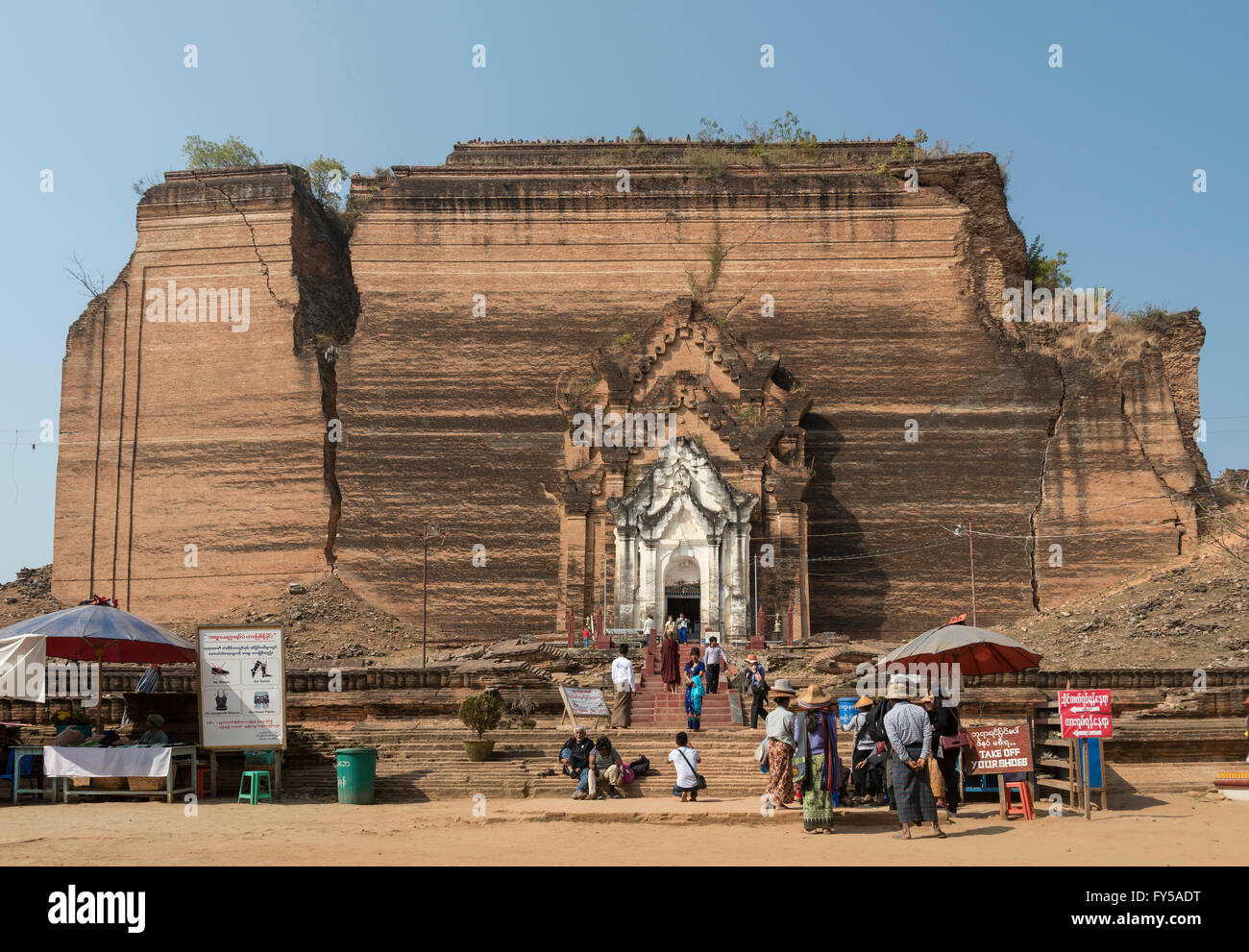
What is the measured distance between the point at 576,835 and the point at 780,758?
240cm

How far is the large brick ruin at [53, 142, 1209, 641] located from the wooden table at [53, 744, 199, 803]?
15.5 meters

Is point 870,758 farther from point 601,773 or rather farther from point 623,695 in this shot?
point 623,695

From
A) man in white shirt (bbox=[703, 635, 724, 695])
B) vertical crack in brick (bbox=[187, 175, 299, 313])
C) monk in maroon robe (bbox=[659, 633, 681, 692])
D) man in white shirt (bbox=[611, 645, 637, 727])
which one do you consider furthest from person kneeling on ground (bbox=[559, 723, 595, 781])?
vertical crack in brick (bbox=[187, 175, 299, 313])

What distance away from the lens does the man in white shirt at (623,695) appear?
19.6m

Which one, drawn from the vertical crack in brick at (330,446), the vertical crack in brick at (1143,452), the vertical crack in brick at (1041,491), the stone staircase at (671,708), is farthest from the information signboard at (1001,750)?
the vertical crack in brick at (330,446)

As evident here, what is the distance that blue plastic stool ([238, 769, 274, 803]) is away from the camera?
15.8m

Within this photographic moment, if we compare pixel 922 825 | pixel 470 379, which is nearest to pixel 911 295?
pixel 470 379

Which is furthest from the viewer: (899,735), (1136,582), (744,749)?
(1136,582)

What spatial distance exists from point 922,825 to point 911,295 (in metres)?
24.5

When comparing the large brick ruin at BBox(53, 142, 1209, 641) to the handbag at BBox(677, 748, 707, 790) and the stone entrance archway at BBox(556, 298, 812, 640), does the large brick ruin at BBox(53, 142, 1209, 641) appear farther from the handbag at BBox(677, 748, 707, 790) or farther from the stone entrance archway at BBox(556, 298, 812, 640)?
the handbag at BBox(677, 748, 707, 790)

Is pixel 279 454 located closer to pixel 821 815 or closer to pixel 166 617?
pixel 166 617

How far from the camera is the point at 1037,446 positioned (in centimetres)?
3388

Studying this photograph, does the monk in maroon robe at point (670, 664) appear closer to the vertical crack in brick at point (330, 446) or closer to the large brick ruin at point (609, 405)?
the large brick ruin at point (609, 405)

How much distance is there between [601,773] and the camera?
51.4 feet
